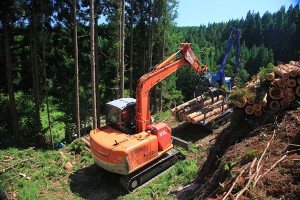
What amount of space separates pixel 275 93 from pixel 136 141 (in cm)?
520

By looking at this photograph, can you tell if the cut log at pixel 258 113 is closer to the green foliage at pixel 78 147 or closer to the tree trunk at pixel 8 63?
the green foliage at pixel 78 147

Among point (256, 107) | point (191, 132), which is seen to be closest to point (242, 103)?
point (256, 107)

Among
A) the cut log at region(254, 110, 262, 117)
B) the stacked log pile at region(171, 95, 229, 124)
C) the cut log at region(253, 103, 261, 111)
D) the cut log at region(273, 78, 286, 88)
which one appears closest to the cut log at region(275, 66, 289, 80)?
the cut log at region(273, 78, 286, 88)

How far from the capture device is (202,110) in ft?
44.7

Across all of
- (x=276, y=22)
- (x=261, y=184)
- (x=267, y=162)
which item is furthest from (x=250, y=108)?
(x=276, y=22)

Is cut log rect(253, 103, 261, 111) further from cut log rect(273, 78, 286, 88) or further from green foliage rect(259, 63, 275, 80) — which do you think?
green foliage rect(259, 63, 275, 80)

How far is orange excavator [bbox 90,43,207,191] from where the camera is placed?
9.63m

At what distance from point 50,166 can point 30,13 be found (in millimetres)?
9195

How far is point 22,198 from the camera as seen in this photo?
9484 mm

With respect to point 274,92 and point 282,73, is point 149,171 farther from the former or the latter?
point 282,73

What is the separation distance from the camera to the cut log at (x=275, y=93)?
344 inches

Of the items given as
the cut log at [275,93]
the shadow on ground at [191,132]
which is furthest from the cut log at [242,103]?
the shadow on ground at [191,132]

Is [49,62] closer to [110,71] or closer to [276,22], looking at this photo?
[110,71]

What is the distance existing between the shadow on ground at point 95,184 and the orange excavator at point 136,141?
63 cm
